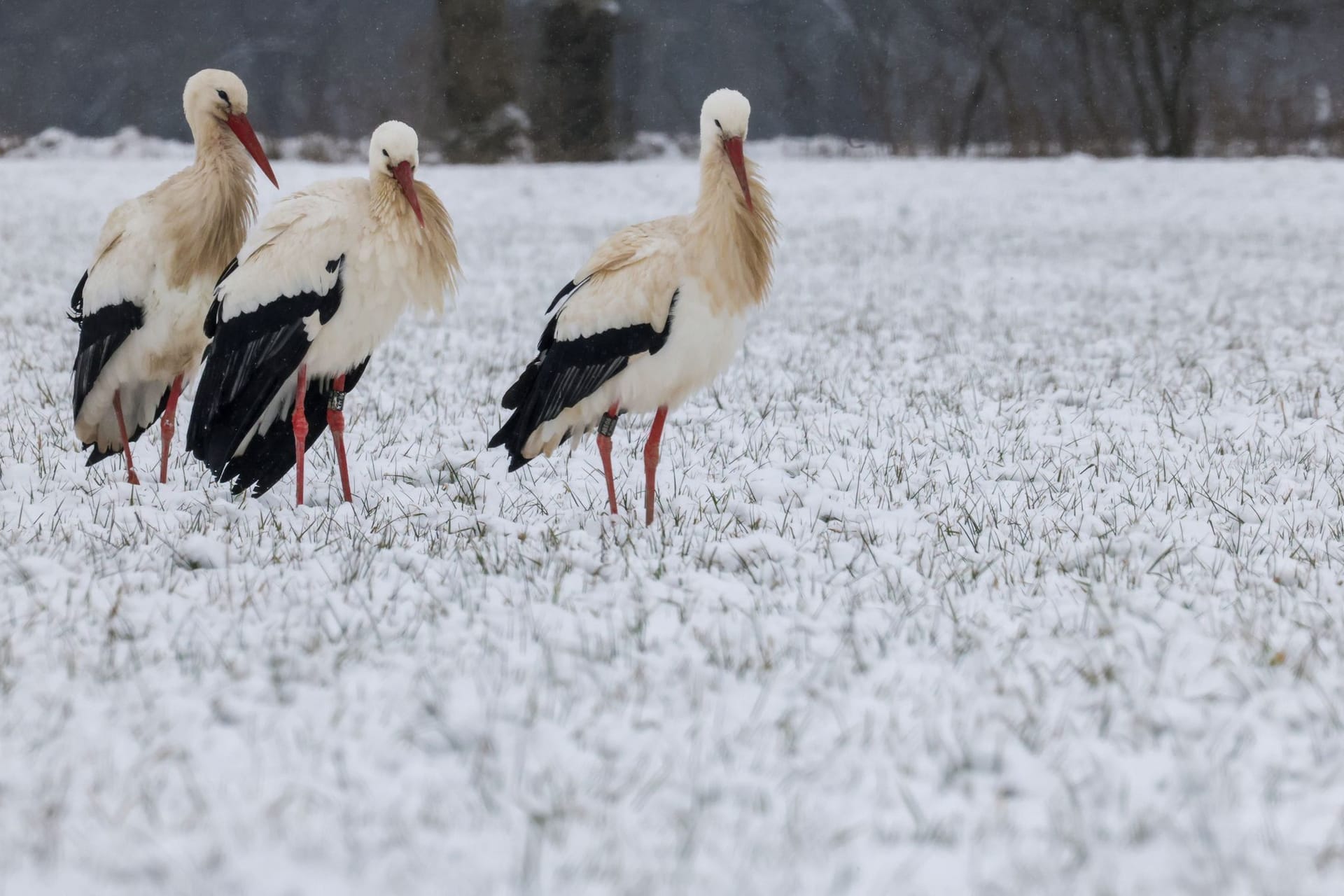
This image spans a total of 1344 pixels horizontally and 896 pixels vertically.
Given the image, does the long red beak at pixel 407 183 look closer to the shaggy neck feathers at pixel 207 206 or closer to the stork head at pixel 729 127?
the shaggy neck feathers at pixel 207 206

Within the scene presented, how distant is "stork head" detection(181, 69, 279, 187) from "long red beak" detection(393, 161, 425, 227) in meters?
0.68

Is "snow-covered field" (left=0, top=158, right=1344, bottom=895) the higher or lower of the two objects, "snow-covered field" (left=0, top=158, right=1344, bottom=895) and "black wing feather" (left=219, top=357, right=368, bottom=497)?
the lower

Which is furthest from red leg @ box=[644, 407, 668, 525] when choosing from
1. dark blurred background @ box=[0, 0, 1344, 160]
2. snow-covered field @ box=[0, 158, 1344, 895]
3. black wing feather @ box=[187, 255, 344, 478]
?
dark blurred background @ box=[0, 0, 1344, 160]

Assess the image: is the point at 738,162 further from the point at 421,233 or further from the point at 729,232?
the point at 421,233

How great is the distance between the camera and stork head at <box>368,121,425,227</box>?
14.6 feet

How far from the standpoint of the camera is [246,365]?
180 inches

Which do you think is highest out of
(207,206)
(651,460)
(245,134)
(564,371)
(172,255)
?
(245,134)

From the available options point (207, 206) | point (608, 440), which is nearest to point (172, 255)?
point (207, 206)

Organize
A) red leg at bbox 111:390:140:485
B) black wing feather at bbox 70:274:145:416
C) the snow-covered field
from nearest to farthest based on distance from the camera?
the snow-covered field
black wing feather at bbox 70:274:145:416
red leg at bbox 111:390:140:485

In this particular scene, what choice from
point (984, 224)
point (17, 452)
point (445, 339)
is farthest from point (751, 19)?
point (17, 452)

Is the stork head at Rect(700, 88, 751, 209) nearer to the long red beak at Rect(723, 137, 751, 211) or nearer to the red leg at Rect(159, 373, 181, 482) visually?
the long red beak at Rect(723, 137, 751, 211)

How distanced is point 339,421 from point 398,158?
111 centimetres

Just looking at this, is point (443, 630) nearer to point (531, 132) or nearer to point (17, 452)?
point (17, 452)

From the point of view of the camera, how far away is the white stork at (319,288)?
14.6 feet
